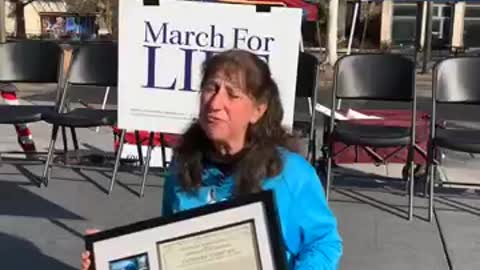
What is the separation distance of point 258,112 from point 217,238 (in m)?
0.35

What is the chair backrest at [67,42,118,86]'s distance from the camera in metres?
6.41

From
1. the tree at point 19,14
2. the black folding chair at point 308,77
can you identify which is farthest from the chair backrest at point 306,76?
the tree at point 19,14

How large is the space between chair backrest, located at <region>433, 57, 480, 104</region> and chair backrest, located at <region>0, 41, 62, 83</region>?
286cm

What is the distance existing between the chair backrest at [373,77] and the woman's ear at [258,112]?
401 centimetres

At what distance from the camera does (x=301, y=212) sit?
210 cm

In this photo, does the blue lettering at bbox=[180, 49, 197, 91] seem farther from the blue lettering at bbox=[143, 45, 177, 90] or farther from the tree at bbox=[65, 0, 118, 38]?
the tree at bbox=[65, 0, 118, 38]

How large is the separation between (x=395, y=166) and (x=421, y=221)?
12.5 ft

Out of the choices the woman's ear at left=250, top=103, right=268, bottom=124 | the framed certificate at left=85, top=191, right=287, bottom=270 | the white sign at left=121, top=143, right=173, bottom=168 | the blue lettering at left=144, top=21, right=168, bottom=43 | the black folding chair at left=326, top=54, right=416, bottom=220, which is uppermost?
the blue lettering at left=144, top=21, right=168, bottom=43

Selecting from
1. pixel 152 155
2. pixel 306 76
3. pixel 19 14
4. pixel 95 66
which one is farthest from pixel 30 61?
pixel 19 14

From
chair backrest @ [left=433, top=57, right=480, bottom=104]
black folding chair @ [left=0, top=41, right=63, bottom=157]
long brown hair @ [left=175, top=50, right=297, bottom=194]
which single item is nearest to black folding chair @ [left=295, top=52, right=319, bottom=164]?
chair backrest @ [left=433, top=57, right=480, bottom=104]

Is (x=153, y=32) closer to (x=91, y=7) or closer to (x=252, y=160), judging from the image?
(x=252, y=160)

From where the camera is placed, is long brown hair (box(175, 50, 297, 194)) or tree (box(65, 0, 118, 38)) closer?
long brown hair (box(175, 50, 297, 194))

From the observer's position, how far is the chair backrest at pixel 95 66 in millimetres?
6414

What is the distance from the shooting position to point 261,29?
5023mm
